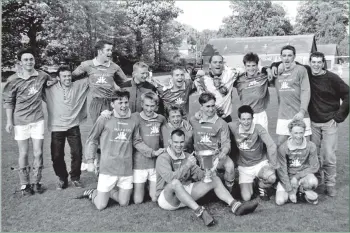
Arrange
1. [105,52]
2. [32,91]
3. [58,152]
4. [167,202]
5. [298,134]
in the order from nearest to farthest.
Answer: [167,202]
[298,134]
[32,91]
[58,152]
[105,52]

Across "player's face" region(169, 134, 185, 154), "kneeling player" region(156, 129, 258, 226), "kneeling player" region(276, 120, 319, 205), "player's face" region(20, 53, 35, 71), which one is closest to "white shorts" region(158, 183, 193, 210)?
"kneeling player" region(156, 129, 258, 226)

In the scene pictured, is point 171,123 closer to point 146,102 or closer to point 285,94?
point 146,102

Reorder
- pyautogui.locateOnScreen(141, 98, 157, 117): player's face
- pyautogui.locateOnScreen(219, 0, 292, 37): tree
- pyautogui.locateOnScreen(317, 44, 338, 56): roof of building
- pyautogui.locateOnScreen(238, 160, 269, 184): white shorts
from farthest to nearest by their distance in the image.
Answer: pyautogui.locateOnScreen(219, 0, 292, 37): tree
pyautogui.locateOnScreen(317, 44, 338, 56): roof of building
pyautogui.locateOnScreen(238, 160, 269, 184): white shorts
pyautogui.locateOnScreen(141, 98, 157, 117): player's face

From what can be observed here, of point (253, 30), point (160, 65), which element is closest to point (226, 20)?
point (253, 30)

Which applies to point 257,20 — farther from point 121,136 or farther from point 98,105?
point 121,136

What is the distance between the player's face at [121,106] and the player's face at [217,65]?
1742 millimetres

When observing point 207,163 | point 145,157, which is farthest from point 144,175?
point 207,163

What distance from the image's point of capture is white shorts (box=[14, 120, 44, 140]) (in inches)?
227

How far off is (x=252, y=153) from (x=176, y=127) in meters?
1.27

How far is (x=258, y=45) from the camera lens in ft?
183

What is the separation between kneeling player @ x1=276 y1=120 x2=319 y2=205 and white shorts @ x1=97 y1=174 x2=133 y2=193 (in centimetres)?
222

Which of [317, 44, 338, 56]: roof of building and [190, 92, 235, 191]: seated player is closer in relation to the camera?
[190, 92, 235, 191]: seated player

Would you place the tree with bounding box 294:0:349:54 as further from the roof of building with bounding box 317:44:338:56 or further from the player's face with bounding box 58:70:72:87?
the player's face with bounding box 58:70:72:87

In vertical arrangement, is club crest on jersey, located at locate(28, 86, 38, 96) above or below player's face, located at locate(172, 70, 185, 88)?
below
